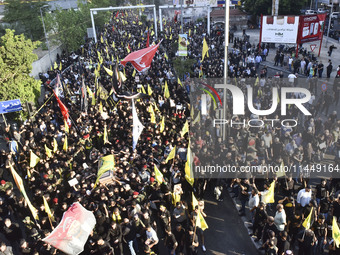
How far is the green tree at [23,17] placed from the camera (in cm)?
4103

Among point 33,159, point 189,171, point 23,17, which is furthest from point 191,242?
point 23,17

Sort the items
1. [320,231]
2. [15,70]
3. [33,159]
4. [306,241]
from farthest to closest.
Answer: [15,70] → [33,159] → [320,231] → [306,241]

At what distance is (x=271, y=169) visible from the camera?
969 cm

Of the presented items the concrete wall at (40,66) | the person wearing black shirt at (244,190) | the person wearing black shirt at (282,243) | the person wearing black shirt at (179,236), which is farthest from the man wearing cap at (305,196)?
the concrete wall at (40,66)

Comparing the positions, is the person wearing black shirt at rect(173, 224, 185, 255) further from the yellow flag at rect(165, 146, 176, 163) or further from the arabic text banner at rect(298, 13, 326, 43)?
the arabic text banner at rect(298, 13, 326, 43)


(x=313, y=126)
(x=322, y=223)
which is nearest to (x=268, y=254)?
(x=322, y=223)

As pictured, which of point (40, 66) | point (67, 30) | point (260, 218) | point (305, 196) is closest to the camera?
point (260, 218)

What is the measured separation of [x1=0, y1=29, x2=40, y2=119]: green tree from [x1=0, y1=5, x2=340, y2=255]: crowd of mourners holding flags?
2220 mm

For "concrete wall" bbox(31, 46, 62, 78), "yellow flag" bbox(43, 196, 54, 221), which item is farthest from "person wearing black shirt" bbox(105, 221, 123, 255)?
"concrete wall" bbox(31, 46, 62, 78)

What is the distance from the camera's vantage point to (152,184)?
912 centimetres

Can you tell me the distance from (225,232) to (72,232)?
14.6 feet

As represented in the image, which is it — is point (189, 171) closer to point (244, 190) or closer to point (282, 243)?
point (244, 190)

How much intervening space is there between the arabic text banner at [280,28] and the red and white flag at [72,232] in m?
22.4

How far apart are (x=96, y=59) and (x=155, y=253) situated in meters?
21.4
